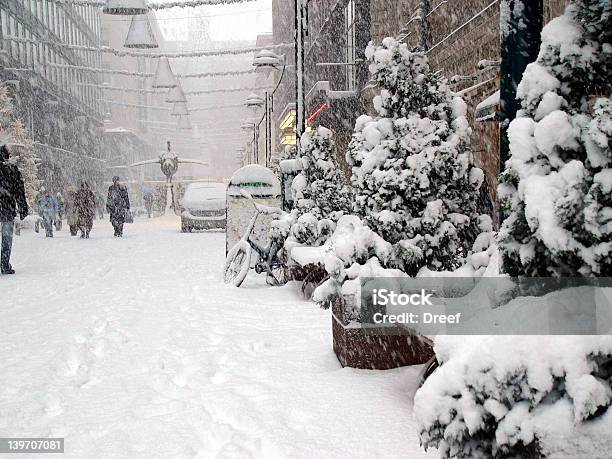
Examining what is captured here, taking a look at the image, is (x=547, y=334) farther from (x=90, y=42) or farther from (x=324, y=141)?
(x=90, y=42)

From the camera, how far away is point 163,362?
531 cm

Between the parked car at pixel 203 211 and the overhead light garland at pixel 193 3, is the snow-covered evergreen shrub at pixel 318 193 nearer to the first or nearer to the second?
the overhead light garland at pixel 193 3

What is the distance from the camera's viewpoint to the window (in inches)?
766

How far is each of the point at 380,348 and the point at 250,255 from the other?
5.14 meters

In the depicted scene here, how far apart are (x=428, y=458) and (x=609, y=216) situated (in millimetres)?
1532

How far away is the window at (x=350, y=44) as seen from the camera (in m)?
19.5

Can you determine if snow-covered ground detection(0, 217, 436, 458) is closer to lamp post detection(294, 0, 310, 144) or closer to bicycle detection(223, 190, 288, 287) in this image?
bicycle detection(223, 190, 288, 287)

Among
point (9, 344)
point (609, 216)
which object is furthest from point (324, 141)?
point (609, 216)

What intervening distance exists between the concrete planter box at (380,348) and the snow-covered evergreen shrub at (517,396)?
2.34 metres

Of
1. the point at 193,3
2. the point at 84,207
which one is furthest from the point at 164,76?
the point at 193,3

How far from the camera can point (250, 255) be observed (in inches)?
384

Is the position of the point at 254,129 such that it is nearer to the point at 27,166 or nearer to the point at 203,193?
the point at 27,166

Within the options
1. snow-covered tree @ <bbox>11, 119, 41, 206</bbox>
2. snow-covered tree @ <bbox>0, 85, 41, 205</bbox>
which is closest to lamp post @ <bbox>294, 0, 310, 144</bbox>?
snow-covered tree @ <bbox>0, 85, 41, 205</bbox>

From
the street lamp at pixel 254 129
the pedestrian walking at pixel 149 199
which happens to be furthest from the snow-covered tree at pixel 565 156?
the pedestrian walking at pixel 149 199
